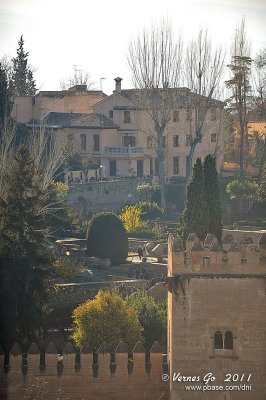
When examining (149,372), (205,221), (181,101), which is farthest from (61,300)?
(181,101)

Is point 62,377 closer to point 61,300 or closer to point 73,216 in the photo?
point 61,300

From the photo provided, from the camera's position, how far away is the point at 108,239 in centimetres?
5238

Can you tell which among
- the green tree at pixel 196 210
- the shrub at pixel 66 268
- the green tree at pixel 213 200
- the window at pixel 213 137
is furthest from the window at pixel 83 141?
the green tree at pixel 196 210

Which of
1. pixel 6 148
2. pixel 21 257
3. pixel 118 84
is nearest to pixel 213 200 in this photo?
pixel 21 257

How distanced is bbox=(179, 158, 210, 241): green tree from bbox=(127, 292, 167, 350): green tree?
3355 mm

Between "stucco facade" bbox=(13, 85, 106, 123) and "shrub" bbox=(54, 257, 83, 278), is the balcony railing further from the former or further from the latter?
"shrub" bbox=(54, 257, 83, 278)

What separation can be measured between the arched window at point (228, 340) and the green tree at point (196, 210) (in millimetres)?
4916

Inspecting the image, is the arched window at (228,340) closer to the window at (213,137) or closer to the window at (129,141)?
the window at (213,137)

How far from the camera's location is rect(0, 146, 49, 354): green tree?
128 ft

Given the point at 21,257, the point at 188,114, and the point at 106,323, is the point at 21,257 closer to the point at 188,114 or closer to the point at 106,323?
the point at 106,323

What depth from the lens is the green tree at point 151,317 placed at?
37.8 m

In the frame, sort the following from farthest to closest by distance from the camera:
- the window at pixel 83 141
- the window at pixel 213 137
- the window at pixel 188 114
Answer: the window at pixel 213 137, the window at pixel 83 141, the window at pixel 188 114

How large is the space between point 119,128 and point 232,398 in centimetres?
5134
